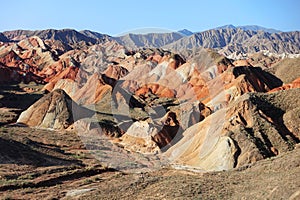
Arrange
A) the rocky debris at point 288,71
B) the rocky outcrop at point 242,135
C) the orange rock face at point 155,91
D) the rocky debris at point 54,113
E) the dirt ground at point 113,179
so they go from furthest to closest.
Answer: the orange rock face at point 155,91
the rocky debris at point 288,71
the rocky debris at point 54,113
the rocky outcrop at point 242,135
the dirt ground at point 113,179

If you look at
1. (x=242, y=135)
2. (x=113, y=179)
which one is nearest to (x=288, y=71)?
(x=242, y=135)

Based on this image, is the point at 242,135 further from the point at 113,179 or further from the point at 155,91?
the point at 155,91

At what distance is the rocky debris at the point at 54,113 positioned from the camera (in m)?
46.3

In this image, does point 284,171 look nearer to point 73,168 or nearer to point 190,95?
point 73,168

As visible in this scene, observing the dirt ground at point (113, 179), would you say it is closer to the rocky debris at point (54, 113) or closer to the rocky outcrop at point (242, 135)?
the rocky outcrop at point (242, 135)

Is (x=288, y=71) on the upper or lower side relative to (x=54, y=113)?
upper

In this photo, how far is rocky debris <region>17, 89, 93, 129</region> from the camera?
1825 inches

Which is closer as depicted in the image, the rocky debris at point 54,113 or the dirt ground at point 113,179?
the dirt ground at point 113,179

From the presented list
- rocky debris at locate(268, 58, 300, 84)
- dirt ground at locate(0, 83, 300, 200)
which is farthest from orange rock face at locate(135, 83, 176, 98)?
dirt ground at locate(0, 83, 300, 200)

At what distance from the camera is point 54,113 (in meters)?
47.7

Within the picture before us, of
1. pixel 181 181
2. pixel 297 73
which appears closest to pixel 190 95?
pixel 297 73

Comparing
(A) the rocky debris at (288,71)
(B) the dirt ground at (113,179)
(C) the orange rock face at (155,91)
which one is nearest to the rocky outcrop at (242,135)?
(B) the dirt ground at (113,179)

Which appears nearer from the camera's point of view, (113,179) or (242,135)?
(113,179)

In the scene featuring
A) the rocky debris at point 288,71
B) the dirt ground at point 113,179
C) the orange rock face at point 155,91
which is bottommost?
the dirt ground at point 113,179
